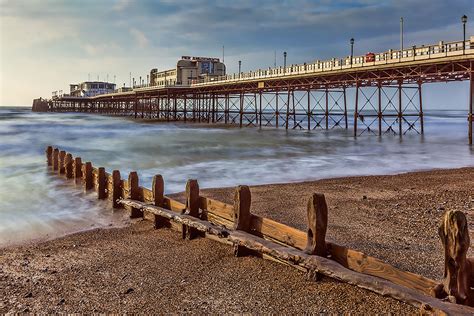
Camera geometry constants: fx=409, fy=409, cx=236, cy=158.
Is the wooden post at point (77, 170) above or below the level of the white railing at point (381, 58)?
below

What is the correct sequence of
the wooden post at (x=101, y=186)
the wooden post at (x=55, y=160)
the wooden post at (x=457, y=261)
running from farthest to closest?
the wooden post at (x=55, y=160) < the wooden post at (x=101, y=186) < the wooden post at (x=457, y=261)

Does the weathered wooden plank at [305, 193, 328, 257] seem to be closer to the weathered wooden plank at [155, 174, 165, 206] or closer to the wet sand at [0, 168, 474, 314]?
the wet sand at [0, 168, 474, 314]

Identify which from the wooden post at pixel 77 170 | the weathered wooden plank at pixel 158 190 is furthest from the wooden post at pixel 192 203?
the wooden post at pixel 77 170

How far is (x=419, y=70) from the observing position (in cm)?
2817

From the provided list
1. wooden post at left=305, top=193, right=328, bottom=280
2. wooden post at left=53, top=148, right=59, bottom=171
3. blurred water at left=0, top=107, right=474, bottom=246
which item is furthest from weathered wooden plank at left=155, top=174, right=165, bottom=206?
wooden post at left=53, top=148, right=59, bottom=171

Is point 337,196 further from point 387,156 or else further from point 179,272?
point 387,156

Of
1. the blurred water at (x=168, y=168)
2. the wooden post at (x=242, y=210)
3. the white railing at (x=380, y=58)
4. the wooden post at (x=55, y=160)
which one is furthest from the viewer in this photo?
the white railing at (x=380, y=58)

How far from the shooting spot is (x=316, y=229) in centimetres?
483

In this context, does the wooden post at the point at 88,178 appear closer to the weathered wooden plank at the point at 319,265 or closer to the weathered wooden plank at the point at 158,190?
the weathered wooden plank at the point at 158,190

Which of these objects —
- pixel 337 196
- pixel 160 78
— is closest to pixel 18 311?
pixel 337 196

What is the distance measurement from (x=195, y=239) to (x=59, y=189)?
7797 mm

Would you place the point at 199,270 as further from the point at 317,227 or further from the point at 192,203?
the point at 317,227

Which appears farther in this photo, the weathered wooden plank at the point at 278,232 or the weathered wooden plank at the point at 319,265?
the weathered wooden plank at the point at 278,232

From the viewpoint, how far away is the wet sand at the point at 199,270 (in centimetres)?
460
